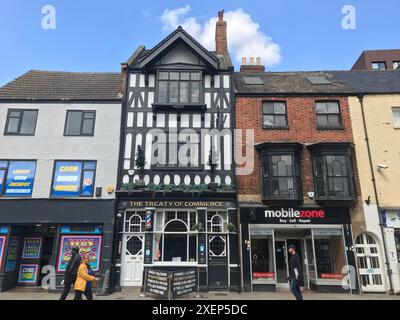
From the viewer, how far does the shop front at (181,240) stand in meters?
13.2

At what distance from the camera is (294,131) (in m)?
15.1

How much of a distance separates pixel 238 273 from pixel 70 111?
11.5 meters

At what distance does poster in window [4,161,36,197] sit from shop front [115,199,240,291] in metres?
4.61

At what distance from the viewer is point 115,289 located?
→ 12.9 meters

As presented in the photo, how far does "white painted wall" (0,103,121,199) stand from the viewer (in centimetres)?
1416

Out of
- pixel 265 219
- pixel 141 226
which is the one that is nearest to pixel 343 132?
pixel 265 219

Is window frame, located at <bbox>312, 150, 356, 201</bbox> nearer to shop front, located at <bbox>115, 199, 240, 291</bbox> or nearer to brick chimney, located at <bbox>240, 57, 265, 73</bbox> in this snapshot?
shop front, located at <bbox>115, 199, 240, 291</bbox>

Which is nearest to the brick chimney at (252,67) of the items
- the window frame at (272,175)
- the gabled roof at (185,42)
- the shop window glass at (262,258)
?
the gabled roof at (185,42)

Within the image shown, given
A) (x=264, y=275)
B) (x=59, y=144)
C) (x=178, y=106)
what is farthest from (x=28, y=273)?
(x=264, y=275)

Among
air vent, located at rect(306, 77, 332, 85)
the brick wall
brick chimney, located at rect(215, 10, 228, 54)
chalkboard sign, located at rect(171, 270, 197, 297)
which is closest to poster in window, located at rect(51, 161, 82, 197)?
chalkboard sign, located at rect(171, 270, 197, 297)

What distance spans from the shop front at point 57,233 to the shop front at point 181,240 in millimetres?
901

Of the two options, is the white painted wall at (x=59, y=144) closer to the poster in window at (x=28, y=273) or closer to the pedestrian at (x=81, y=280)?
the poster in window at (x=28, y=273)

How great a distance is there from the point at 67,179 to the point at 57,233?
2.54m
